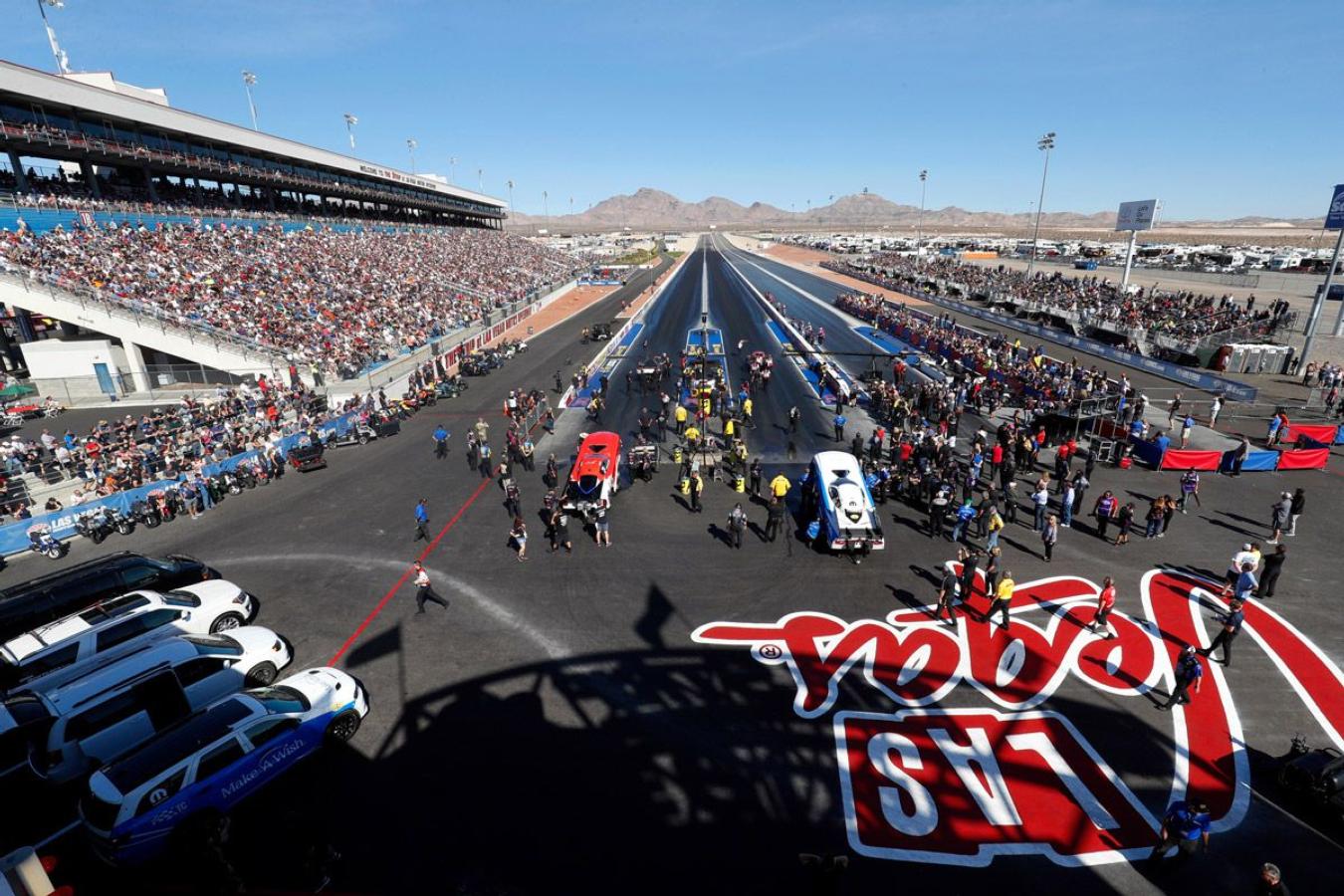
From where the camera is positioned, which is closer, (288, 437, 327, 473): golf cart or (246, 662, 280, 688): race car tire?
(246, 662, 280, 688): race car tire

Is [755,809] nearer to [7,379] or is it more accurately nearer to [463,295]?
[7,379]

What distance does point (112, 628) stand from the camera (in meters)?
13.3

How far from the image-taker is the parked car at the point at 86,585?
1452 cm

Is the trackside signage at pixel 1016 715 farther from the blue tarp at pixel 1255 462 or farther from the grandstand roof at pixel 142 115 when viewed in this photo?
the grandstand roof at pixel 142 115

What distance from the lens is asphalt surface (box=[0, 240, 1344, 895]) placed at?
29.9 ft

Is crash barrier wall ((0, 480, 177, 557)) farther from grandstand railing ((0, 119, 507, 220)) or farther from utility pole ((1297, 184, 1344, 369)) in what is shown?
utility pole ((1297, 184, 1344, 369))

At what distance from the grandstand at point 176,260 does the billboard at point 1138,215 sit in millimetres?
59473

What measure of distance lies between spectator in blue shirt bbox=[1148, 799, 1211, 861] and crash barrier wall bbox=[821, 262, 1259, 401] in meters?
31.5

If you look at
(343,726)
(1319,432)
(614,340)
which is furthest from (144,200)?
(1319,432)

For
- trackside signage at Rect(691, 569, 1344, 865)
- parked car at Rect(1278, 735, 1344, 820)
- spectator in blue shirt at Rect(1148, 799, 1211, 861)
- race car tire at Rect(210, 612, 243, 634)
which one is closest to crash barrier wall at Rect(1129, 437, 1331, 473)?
trackside signage at Rect(691, 569, 1344, 865)

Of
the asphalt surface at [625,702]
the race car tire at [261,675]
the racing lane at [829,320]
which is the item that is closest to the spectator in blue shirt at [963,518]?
the asphalt surface at [625,702]

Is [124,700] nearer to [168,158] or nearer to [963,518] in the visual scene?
[963,518]

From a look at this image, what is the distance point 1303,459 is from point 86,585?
39.7 m

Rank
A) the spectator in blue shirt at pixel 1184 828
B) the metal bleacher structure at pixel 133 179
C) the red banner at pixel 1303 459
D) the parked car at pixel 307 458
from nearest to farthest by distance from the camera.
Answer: the spectator in blue shirt at pixel 1184 828, the red banner at pixel 1303 459, the parked car at pixel 307 458, the metal bleacher structure at pixel 133 179
